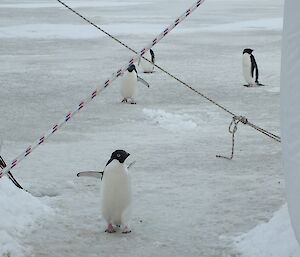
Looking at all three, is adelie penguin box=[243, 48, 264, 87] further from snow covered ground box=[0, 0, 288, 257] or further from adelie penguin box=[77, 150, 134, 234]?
adelie penguin box=[77, 150, 134, 234]

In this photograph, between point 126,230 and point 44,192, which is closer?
point 126,230

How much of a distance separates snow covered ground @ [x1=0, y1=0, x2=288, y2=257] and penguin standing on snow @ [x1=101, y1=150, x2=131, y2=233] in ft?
0.37

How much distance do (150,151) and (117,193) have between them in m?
1.91

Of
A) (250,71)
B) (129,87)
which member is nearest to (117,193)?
(129,87)

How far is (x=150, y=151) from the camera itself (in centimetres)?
573

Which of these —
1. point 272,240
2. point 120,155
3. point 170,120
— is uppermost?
point 120,155

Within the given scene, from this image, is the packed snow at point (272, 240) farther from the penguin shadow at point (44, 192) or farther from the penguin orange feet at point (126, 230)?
the penguin shadow at point (44, 192)

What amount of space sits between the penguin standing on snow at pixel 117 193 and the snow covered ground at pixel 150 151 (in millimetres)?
111

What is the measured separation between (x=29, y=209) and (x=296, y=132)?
205 cm

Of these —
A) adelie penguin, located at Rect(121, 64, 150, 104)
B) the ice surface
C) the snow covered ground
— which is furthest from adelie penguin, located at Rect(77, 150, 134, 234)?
adelie penguin, located at Rect(121, 64, 150, 104)

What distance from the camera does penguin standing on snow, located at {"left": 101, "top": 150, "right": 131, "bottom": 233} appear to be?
3.83m

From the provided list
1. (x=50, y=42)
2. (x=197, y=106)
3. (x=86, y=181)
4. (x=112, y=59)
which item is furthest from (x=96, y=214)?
(x=50, y=42)

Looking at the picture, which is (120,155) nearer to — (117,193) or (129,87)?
(117,193)

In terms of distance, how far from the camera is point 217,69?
35.6 feet
